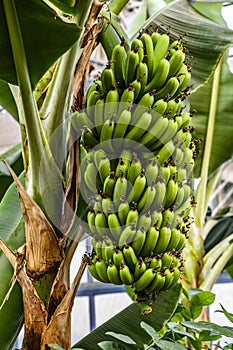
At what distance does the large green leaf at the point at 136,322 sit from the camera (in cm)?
69

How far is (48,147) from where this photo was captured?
62cm

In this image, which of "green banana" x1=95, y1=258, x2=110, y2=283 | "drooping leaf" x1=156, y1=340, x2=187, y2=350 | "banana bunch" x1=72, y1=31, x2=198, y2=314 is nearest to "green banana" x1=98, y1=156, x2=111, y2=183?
"banana bunch" x1=72, y1=31, x2=198, y2=314

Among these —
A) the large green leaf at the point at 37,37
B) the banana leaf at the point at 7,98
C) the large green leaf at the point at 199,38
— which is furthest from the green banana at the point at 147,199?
the banana leaf at the point at 7,98

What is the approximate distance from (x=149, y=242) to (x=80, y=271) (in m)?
0.13

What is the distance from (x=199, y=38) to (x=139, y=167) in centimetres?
38

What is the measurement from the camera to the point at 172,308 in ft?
2.29

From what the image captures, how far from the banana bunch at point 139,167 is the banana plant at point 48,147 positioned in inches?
1.8

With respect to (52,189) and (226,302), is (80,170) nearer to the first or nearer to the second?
(52,189)

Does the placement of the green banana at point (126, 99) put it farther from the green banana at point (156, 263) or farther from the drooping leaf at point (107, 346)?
the drooping leaf at point (107, 346)

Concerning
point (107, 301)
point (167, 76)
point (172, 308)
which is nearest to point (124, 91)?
point (167, 76)

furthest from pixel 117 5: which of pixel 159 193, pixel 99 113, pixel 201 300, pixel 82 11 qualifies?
pixel 201 300

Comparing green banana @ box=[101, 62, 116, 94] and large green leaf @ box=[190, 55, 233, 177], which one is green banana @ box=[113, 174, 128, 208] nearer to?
green banana @ box=[101, 62, 116, 94]

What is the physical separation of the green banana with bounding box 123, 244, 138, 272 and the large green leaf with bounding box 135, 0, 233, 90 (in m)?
0.38

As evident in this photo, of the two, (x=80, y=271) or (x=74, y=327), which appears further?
(x=74, y=327)
